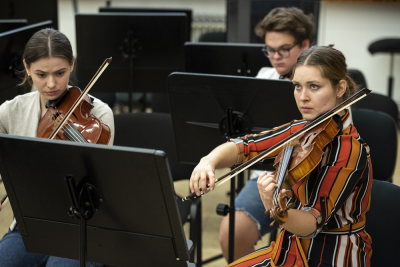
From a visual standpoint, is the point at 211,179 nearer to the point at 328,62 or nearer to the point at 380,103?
the point at 328,62

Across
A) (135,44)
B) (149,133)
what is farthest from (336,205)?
(135,44)

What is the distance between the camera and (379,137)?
6.95ft

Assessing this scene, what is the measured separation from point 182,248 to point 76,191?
0.28 meters

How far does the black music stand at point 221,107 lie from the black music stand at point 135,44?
0.99m

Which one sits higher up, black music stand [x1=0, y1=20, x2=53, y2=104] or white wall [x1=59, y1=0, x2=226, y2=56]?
white wall [x1=59, y1=0, x2=226, y2=56]

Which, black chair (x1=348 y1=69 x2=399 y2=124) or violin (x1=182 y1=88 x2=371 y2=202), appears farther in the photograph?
black chair (x1=348 y1=69 x2=399 y2=124)

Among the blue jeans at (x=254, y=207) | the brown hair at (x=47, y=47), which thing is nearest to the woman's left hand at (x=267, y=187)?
the brown hair at (x=47, y=47)

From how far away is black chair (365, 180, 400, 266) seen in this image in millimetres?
1471

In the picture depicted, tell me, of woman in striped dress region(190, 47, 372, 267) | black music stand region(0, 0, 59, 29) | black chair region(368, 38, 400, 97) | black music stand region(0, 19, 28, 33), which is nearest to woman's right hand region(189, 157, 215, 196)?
woman in striped dress region(190, 47, 372, 267)

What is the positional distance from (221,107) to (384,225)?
0.62m

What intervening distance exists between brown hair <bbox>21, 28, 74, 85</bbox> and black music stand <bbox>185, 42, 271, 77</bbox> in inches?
30.7

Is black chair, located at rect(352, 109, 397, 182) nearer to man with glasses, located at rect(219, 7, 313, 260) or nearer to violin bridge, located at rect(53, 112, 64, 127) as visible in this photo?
man with glasses, located at rect(219, 7, 313, 260)

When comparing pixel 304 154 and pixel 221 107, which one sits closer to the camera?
pixel 304 154

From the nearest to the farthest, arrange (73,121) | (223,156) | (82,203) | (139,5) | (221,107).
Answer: (82,203), (223,156), (73,121), (221,107), (139,5)
